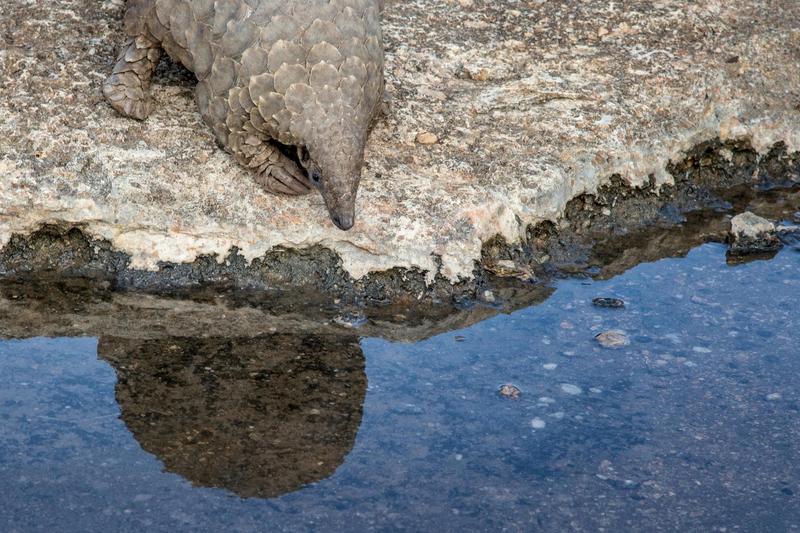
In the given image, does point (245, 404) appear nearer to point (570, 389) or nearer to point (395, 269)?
point (395, 269)

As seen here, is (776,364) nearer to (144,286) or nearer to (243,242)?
(243,242)

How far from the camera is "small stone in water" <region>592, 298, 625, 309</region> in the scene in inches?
197

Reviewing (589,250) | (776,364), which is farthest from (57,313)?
(776,364)

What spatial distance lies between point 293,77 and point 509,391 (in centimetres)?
156

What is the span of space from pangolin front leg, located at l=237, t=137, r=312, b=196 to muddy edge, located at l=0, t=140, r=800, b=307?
0.28 metres

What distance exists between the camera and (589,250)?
18.1ft

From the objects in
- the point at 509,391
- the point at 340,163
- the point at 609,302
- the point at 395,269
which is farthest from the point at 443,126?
the point at 509,391

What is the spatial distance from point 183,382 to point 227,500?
2.58 ft

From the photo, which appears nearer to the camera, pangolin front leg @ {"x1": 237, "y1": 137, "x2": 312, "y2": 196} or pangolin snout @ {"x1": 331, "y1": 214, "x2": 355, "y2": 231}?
pangolin snout @ {"x1": 331, "y1": 214, "x2": 355, "y2": 231}

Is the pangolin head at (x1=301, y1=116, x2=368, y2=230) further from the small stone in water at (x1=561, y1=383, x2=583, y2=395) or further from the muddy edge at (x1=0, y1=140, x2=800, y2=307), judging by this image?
the small stone in water at (x1=561, y1=383, x2=583, y2=395)

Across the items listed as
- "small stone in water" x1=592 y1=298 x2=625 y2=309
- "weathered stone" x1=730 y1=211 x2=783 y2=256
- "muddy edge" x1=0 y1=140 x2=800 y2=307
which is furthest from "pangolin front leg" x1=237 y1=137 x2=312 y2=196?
"weathered stone" x1=730 y1=211 x2=783 y2=256

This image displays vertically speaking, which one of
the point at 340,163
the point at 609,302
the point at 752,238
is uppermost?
the point at 340,163

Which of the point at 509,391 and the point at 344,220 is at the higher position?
the point at 344,220

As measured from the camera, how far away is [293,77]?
468cm
